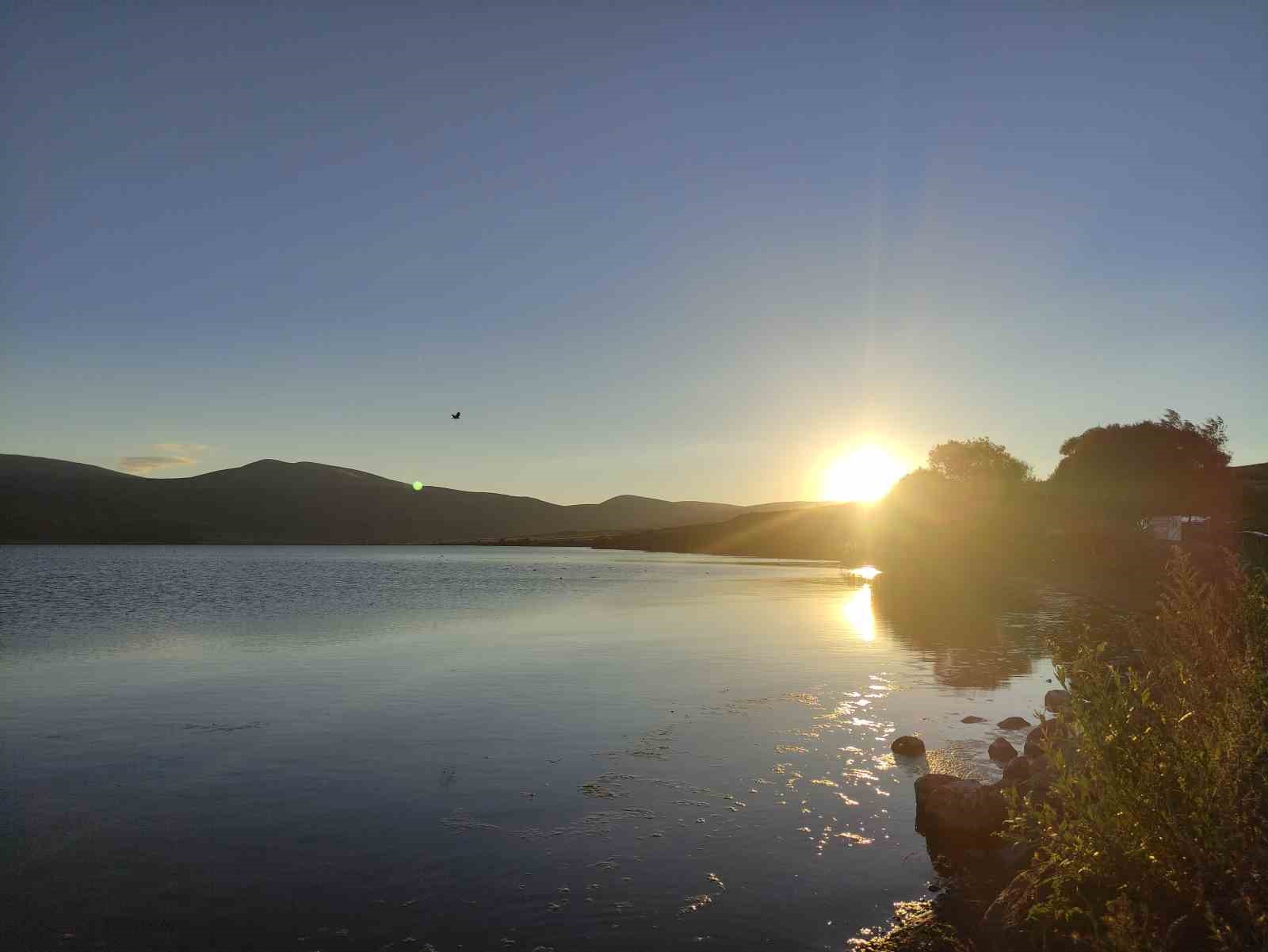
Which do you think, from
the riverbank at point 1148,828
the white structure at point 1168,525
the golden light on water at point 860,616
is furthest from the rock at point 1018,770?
the white structure at point 1168,525

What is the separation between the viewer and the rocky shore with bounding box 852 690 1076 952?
32.9ft

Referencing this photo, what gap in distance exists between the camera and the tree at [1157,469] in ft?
326

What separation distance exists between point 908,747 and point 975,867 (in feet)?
23.3

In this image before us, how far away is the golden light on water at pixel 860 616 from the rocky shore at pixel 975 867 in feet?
93.2

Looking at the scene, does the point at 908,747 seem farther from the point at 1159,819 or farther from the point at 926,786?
the point at 1159,819

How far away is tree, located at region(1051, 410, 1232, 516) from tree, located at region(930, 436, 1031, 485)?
34899 millimetres

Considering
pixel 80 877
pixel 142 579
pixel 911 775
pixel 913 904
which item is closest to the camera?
pixel 913 904

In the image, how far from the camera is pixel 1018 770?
15828 mm

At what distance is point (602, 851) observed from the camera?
535 inches

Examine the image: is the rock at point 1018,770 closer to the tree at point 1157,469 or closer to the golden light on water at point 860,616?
the golden light on water at point 860,616

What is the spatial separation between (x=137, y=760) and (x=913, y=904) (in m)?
17.7

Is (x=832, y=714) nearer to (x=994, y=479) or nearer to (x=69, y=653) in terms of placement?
(x=69, y=653)

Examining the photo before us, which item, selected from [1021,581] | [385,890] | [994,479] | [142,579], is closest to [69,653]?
[385,890]

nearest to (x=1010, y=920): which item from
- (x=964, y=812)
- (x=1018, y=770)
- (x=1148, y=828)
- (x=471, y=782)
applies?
(x=1148, y=828)
